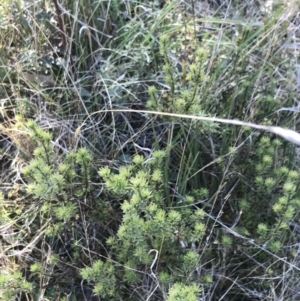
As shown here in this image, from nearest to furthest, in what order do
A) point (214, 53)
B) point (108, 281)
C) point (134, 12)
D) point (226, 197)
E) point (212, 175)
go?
1. point (108, 281)
2. point (226, 197)
3. point (212, 175)
4. point (214, 53)
5. point (134, 12)

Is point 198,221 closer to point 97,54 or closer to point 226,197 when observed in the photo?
point 226,197

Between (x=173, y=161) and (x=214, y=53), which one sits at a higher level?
(x=214, y=53)

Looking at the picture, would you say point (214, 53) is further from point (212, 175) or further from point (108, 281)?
point (108, 281)

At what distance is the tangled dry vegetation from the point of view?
1198 mm

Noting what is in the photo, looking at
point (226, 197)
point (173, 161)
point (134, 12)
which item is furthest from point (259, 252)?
point (134, 12)

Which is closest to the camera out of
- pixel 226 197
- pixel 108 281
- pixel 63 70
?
pixel 108 281

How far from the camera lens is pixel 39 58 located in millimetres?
1634

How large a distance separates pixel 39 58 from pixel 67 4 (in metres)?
0.19

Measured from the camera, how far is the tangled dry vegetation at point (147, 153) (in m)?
1.20

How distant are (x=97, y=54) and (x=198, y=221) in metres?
0.68

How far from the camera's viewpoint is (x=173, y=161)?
1.45m

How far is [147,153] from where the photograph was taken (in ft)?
4.79

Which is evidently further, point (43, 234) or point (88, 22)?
point (88, 22)

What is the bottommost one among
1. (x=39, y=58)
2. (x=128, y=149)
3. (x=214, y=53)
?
(x=128, y=149)
